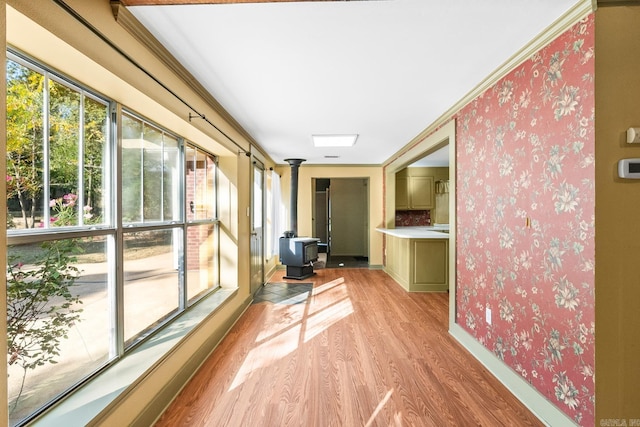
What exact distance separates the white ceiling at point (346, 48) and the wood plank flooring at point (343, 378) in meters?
2.27

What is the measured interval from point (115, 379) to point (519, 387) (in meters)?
2.49

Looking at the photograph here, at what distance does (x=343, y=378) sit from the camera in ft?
7.49

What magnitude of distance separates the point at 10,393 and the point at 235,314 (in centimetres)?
218

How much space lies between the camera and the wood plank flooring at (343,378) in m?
1.87

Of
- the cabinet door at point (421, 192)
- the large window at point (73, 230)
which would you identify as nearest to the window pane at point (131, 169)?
the large window at point (73, 230)

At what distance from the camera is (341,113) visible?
321 cm

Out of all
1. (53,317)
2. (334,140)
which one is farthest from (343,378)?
(334,140)

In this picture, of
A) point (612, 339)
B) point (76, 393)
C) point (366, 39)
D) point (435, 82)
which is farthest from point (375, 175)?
point (76, 393)

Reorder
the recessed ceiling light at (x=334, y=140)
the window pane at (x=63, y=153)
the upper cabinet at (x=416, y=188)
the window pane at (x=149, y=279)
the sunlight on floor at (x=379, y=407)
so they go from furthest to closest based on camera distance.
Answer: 1. the upper cabinet at (x=416, y=188)
2. the recessed ceiling light at (x=334, y=140)
3. the window pane at (x=149, y=279)
4. the sunlight on floor at (x=379, y=407)
5. the window pane at (x=63, y=153)

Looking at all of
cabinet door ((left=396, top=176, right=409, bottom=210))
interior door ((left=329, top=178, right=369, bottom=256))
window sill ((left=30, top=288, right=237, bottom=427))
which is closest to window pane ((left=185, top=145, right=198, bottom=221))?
window sill ((left=30, top=288, right=237, bottom=427))

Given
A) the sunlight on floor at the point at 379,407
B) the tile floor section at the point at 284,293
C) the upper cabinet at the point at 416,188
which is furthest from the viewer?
the upper cabinet at the point at 416,188

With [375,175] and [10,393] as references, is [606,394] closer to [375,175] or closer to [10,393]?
[10,393]

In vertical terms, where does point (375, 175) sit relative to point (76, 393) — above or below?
above

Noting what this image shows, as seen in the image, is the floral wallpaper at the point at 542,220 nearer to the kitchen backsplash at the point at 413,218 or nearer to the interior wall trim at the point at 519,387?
the interior wall trim at the point at 519,387
